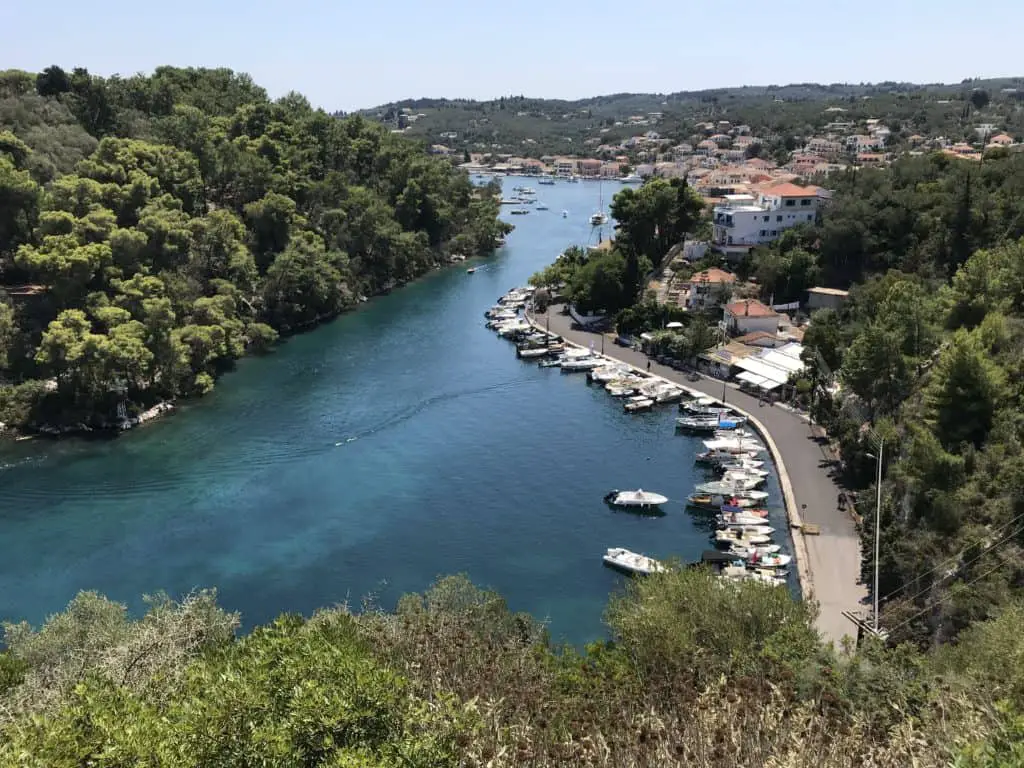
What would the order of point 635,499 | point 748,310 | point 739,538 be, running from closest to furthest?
1. point 739,538
2. point 635,499
3. point 748,310

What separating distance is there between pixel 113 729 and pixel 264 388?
27636mm

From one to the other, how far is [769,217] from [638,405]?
65.9 ft

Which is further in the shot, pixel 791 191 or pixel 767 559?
pixel 791 191

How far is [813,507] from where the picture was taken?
73.9 feet

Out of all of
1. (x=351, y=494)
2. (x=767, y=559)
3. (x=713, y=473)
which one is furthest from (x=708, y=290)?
(x=351, y=494)

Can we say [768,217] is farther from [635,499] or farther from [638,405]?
[635,499]

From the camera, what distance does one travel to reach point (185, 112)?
47.6 meters

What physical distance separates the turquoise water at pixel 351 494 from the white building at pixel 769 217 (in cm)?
1601

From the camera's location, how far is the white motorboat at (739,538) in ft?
69.9

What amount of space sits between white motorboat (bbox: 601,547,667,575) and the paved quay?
3928mm

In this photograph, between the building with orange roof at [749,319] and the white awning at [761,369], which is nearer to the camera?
the white awning at [761,369]

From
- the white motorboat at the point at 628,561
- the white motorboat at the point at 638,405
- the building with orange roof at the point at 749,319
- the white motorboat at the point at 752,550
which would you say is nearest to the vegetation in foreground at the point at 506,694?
the white motorboat at the point at 628,561

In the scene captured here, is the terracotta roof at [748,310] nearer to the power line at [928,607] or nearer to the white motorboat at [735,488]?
the white motorboat at [735,488]

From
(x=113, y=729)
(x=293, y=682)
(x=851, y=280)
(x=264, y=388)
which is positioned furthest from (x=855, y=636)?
(x=851, y=280)
